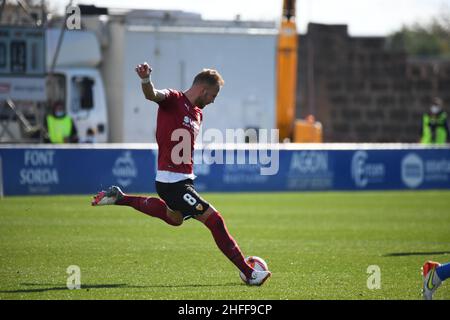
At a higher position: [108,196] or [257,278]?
[108,196]

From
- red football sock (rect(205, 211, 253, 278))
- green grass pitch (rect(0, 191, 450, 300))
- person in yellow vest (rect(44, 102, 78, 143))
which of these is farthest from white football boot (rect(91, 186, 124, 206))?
person in yellow vest (rect(44, 102, 78, 143))

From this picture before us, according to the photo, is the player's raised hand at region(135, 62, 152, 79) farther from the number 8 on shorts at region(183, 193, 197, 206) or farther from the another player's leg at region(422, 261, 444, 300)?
the another player's leg at region(422, 261, 444, 300)

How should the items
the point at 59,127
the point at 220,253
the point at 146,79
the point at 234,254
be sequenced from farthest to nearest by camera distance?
the point at 59,127, the point at 220,253, the point at 234,254, the point at 146,79

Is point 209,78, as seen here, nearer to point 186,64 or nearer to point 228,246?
point 228,246

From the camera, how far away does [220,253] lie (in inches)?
556

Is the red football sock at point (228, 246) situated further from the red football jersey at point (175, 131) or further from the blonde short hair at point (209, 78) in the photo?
the blonde short hair at point (209, 78)

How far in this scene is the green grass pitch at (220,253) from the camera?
10539mm

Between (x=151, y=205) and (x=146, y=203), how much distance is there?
0.08 m

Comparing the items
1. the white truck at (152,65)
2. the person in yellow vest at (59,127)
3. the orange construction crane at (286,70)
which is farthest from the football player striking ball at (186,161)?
the orange construction crane at (286,70)

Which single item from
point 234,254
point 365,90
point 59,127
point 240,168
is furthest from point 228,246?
point 365,90

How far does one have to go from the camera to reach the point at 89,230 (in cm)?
1667

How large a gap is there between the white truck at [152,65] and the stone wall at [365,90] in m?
15.8

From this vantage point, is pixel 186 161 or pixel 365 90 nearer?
pixel 186 161

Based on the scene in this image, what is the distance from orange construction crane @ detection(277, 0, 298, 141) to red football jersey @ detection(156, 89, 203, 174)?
2310 cm
